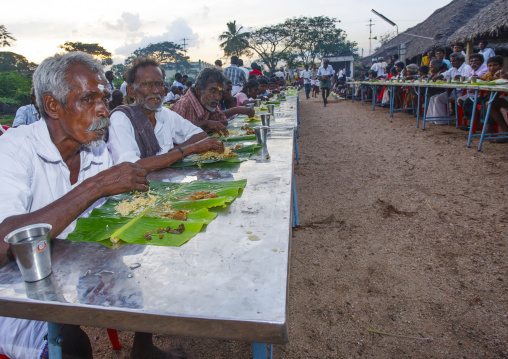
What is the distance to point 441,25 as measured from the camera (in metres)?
14.2

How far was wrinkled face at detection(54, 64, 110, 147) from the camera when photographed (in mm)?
1566

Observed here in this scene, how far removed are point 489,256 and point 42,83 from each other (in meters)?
3.26

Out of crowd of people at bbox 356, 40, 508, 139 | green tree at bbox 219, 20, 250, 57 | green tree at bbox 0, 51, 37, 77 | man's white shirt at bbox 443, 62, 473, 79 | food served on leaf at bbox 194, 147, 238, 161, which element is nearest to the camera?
food served on leaf at bbox 194, 147, 238, 161

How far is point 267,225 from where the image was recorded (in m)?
1.33

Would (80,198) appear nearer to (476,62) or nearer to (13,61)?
(476,62)

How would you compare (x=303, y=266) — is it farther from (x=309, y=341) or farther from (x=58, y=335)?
(x=58, y=335)

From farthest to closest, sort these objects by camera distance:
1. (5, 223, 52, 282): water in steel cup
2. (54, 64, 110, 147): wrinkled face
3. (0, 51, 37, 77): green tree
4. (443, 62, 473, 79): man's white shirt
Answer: (0, 51, 37, 77): green tree < (443, 62, 473, 79): man's white shirt < (54, 64, 110, 147): wrinkled face < (5, 223, 52, 282): water in steel cup

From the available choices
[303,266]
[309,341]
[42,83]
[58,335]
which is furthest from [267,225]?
[303,266]

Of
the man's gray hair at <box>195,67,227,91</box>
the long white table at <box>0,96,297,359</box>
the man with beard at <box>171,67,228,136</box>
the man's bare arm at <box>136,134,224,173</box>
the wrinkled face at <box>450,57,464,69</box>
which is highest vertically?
the wrinkled face at <box>450,57,464,69</box>

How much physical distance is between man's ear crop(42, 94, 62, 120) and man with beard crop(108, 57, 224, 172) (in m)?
0.64

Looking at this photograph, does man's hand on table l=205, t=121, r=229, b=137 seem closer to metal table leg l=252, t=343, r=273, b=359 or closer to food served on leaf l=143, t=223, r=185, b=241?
food served on leaf l=143, t=223, r=185, b=241

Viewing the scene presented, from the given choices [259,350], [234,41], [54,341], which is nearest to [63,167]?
[54,341]

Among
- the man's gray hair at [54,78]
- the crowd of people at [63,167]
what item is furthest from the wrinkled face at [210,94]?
the man's gray hair at [54,78]

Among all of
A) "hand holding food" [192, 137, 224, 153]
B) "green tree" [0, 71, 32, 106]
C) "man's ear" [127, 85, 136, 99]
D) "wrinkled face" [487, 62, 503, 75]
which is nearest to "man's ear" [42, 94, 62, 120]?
"hand holding food" [192, 137, 224, 153]
